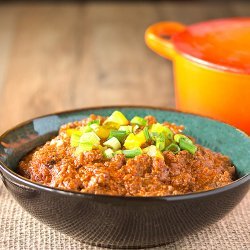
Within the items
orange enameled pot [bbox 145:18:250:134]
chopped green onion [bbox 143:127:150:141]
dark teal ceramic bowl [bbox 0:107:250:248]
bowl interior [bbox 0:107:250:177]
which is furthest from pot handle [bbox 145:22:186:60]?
dark teal ceramic bowl [bbox 0:107:250:248]

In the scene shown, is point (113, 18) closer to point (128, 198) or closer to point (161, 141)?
point (161, 141)

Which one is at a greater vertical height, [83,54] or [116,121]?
[116,121]

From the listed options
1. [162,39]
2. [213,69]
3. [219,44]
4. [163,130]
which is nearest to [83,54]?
[162,39]

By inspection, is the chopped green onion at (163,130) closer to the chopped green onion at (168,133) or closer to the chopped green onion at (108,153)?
the chopped green onion at (168,133)

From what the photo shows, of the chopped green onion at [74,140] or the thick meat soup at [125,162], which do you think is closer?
the thick meat soup at [125,162]

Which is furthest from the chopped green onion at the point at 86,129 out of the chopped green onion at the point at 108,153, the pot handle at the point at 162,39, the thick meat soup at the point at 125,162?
the pot handle at the point at 162,39

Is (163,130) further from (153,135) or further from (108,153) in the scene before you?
(108,153)

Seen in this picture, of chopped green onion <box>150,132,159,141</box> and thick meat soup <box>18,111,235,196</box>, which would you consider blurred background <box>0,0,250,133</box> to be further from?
chopped green onion <box>150,132,159,141</box>
